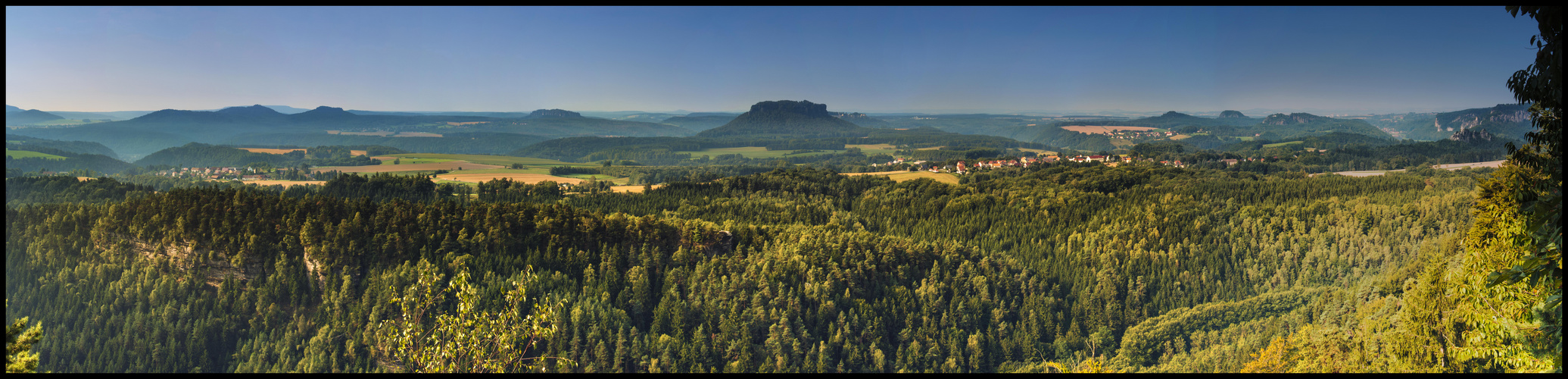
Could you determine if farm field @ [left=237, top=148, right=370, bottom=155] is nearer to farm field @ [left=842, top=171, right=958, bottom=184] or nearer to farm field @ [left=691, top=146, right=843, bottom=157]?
farm field @ [left=691, top=146, right=843, bottom=157]

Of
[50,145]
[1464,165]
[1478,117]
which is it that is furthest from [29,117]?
[1478,117]

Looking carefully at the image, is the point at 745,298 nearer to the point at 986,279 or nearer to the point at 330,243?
the point at 986,279

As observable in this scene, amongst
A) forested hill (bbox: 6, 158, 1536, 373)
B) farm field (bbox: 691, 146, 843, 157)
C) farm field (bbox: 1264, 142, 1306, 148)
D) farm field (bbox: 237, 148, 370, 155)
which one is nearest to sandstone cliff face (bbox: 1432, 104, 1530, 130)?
farm field (bbox: 1264, 142, 1306, 148)

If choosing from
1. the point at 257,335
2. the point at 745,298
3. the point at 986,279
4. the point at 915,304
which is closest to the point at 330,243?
the point at 257,335

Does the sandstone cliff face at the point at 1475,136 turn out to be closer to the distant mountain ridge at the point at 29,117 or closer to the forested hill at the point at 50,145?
the forested hill at the point at 50,145

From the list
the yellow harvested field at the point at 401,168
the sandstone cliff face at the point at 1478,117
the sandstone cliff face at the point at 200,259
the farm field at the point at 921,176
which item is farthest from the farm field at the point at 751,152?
the sandstone cliff face at the point at 200,259

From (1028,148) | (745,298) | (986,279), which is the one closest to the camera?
(745,298)
